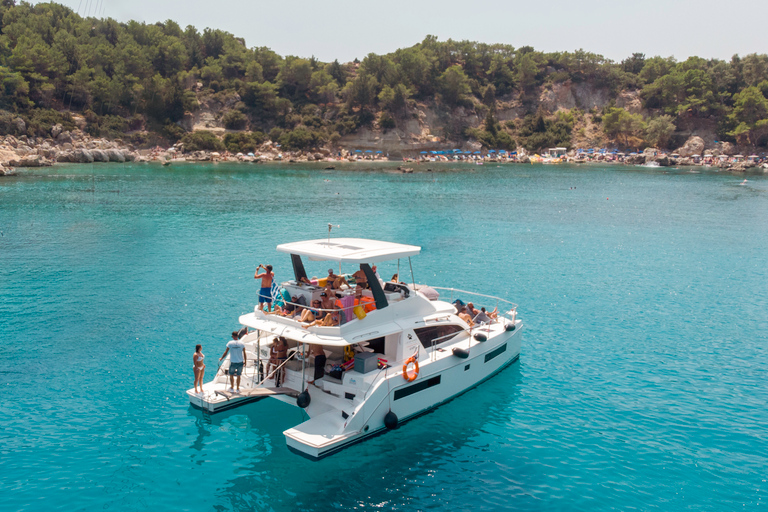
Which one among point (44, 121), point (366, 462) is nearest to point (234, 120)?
point (44, 121)

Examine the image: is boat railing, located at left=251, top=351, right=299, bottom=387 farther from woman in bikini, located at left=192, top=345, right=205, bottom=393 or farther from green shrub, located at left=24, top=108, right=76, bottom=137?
green shrub, located at left=24, top=108, right=76, bottom=137

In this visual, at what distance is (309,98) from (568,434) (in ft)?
473

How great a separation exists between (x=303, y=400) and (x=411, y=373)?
2.89 meters

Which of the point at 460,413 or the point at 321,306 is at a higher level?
the point at 321,306

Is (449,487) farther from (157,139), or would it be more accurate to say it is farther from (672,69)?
(672,69)

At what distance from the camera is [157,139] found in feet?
419

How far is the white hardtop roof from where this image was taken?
47.8 ft

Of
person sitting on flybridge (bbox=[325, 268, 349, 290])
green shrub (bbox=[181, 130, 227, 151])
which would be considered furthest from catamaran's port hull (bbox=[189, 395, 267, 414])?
green shrub (bbox=[181, 130, 227, 151])

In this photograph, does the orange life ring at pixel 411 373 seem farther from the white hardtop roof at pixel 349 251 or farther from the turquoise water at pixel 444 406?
the white hardtop roof at pixel 349 251

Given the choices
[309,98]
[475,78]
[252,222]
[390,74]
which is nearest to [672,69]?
[475,78]

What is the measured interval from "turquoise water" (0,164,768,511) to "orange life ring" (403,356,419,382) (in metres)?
1.53

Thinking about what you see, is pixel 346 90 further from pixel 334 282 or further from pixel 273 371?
pixel 273 371

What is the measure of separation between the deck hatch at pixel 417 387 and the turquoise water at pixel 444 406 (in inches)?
40.1

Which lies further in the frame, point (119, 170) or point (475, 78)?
point (475, 78)
